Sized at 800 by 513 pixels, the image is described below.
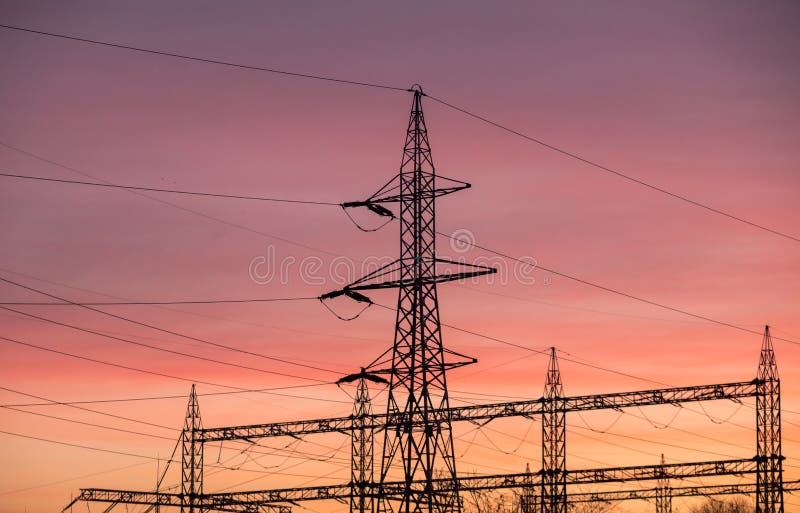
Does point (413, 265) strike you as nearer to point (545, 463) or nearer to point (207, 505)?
point (545, 463)

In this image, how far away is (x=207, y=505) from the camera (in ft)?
245

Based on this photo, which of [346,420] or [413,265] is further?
[346,420]

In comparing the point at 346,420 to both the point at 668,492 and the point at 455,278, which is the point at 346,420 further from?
the point at 455,278

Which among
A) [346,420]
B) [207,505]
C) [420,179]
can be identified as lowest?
[207,505]

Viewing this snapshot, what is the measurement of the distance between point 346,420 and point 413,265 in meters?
32.9

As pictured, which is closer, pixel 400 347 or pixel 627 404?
pixel 400 347

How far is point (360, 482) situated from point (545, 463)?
10602 mm

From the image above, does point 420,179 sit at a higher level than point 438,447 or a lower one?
higher

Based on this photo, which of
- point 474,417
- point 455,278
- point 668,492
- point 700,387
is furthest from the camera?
point 668,492

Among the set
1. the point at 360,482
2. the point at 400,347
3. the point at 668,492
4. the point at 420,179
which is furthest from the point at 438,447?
the point at 668,492

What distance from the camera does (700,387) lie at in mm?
63781

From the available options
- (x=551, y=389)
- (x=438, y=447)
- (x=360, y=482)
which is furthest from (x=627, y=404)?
(x=438, y=447)

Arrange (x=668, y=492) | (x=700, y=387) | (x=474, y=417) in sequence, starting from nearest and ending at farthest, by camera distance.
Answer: (x=700, y=387) → (x=474, y=417) → (x=668, y=492)

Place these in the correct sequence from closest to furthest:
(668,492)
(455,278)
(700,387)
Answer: (455,278) → (700,387) → (668,492)
